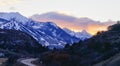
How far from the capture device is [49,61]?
9312 cm

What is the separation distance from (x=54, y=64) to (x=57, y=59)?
2.97m

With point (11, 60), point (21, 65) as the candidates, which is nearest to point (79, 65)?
point (21, 65)

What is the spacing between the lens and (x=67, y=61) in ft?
261

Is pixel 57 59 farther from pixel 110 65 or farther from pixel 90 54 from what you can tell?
pixel 110 65

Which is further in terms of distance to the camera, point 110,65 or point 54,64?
point 54,64

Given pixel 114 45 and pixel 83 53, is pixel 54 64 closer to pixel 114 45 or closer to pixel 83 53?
pixel 83 53

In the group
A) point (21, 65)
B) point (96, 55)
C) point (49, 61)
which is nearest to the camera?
point (96, 55)

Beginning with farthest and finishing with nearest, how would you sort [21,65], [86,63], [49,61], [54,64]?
[21,65]
[49,61]
[54,64]
[86,63]

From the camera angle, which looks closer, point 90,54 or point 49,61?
point 90,54

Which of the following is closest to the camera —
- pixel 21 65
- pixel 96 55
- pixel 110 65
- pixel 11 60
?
pixel 110 65

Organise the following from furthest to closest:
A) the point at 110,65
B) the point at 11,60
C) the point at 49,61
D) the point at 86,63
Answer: the point at 11,60, the point at 49,61, the point at 86,63, the point at 110,65

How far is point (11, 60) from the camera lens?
120438mm

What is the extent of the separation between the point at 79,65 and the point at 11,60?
50.2 metres

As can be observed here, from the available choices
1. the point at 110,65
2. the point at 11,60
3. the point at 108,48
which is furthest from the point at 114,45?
the point at 11,60
